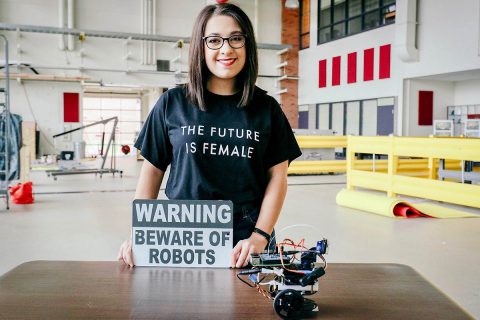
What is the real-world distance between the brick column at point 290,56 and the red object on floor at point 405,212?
44.3 ft

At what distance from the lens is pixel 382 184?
25.0 feet

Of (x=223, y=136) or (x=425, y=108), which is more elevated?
(x=425, y=108)

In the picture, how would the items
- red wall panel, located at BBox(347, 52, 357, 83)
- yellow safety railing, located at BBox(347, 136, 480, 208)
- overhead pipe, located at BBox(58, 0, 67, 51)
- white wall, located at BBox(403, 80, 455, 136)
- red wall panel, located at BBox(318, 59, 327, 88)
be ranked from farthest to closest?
red wall panel, located at BBox(318, 59, 327, 88) < red wall panel, located at BBox(347, 52, 357, 83) < overhead pipe, located at BBox(58, 0, 67, 51) < white wall, located at BBox(403, 80, 455, 136) < yellow safety railing, located at BBox(347, 136, 480, 208)

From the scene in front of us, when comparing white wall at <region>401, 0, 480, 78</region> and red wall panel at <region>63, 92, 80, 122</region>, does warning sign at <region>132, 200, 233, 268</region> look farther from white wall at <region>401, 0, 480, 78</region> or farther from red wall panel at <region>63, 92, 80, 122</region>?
red wall panel at <region>63, 92, 80, 122</region>

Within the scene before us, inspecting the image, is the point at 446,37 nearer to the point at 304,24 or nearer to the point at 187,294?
the point at 304,24

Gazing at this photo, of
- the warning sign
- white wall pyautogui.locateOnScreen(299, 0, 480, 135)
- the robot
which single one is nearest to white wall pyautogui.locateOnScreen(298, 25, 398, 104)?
white wall pyautogui.locateOnScreen(299, 0, 480, 135)

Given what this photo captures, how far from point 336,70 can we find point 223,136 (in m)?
16.8

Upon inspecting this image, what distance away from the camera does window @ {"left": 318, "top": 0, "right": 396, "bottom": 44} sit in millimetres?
15422

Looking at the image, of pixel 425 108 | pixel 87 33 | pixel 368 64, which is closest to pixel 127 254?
pixel 87 33

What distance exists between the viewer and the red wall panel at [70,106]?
53.1 feet

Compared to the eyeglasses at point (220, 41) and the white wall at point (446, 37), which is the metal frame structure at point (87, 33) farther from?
the eyeglasses at point (220, 41)

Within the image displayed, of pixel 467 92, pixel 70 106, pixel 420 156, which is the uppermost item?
pixel 467 92

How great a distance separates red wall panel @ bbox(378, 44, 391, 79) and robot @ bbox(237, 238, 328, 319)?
15.1 m

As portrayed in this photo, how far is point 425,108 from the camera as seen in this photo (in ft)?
48.9
